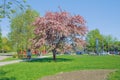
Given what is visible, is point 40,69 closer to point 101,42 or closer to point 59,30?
point 59,30

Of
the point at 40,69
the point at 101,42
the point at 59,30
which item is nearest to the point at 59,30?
the point at 59,30

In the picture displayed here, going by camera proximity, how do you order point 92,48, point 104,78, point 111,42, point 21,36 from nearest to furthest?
point 104,78 → point 21,36 → point 92,48 → point 111,42

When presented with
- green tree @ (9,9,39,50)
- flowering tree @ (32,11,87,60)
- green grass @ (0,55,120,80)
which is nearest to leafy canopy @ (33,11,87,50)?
flowering tree @ (32,11,87,60)

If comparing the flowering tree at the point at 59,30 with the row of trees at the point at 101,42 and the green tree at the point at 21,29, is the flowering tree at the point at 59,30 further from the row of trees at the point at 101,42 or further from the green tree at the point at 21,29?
the row of trees at the point at 101,42

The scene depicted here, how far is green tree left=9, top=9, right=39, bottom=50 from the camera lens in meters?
60.2

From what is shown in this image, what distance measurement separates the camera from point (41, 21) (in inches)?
1462

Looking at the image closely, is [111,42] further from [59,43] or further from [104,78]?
[104,78]

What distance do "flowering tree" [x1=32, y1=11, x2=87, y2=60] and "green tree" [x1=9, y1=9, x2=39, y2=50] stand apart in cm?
2204

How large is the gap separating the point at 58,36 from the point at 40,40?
8.54 feet

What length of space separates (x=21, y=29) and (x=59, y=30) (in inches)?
1066

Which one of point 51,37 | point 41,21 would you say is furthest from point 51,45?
point 41,21

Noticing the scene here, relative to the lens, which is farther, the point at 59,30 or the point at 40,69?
the point at 59,30

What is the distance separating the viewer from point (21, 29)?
204ft

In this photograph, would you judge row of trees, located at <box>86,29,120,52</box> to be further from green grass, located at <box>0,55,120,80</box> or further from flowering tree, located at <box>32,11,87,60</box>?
green grass, located at <box>0,55,120,80</box>
